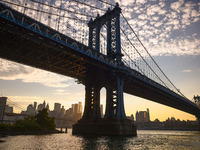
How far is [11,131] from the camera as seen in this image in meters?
46.9

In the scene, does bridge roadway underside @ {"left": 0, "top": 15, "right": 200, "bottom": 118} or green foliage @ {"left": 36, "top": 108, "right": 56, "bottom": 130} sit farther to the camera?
green foliage @ {"left": 36, "top": 108, "right": 56, "bottom": 130}

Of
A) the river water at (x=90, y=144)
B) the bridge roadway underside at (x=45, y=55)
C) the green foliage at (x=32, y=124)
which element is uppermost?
the bridge roadway underside at (x=45, y=55)

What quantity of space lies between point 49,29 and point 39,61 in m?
14.6

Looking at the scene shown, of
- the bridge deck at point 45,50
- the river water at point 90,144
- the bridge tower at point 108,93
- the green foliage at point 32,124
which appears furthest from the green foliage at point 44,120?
the river water at point 90,144

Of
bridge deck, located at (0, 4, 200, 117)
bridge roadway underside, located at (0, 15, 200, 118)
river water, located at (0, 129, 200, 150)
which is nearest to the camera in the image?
river water, located at (0, 129, 200, 150)

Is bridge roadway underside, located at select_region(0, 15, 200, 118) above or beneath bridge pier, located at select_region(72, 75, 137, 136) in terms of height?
above

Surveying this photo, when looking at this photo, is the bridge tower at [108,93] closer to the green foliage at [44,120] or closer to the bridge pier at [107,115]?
the bridge pier at [107,115]

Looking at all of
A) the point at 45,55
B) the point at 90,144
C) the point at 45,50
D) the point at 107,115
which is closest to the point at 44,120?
the point at 107,115

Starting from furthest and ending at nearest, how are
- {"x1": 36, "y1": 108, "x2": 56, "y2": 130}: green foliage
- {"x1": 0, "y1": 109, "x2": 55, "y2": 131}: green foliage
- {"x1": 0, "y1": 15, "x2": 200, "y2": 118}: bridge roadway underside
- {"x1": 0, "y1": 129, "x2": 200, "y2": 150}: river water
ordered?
1. {"x1": 36, "y1": 108, "x2": 56, "y2": 130}: green foliage
2. {"x1": 0, "y1": 109, "x2": 55, "y2": 131}: green foliage
3. {"x1": 0, "y1": 15, "x2": 200, "y2": 118}: bridge roadway underside
4. {"x1": 0, "y1": 129, "x2": 200, "y2": 150}: river water

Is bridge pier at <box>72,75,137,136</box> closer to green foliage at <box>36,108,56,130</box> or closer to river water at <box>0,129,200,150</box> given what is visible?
river water at <box>0,129,200,150</box>

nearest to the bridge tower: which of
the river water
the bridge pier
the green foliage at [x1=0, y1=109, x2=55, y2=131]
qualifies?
the bridge pier

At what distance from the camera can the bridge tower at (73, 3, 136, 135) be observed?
4697 centimetres

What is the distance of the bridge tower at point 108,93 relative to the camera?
154 ft

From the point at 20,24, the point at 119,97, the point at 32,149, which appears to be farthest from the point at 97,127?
the point at 20,24
